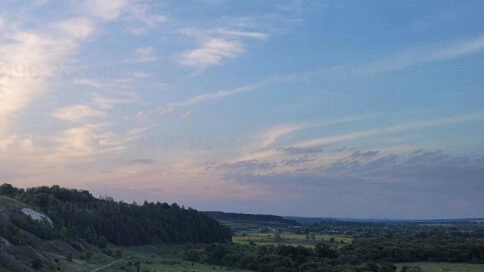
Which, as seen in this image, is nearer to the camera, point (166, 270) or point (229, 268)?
point (166, 270)

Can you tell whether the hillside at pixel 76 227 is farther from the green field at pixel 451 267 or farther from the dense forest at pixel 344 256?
the green field at pixel 451 267

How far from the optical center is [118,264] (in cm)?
8619

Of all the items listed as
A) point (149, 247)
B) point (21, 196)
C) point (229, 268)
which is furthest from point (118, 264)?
point (21, 196)

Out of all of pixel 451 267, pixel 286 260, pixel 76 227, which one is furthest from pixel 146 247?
pixel 451 267

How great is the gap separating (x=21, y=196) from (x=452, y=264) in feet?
278

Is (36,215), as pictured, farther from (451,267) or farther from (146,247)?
(451,267)

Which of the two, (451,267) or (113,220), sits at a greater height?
(113,220)

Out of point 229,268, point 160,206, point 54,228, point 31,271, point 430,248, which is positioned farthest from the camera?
point 160,206

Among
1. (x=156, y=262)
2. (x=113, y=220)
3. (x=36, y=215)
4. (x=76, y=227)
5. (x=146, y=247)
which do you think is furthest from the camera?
(x=113, y=220)

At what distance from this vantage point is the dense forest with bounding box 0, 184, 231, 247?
11281 centimetres

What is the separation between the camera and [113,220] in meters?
128

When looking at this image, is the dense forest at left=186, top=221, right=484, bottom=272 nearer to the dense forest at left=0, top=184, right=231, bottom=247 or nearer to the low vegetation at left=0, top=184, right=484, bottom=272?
the low vegetation at left=0, top=184, right=484, bottom=272

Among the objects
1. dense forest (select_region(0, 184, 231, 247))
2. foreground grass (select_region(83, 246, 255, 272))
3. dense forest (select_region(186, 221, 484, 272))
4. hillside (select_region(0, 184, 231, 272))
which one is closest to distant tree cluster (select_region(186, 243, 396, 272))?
dense forest (select_region(186, 221, 484, 272))

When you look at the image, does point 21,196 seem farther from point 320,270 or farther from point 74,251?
point 320,270
